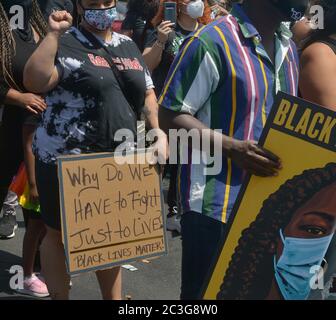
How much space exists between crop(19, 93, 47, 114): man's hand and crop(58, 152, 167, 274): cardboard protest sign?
0.89 m

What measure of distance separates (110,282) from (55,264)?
273 millimetres

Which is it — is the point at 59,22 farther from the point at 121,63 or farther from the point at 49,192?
the point at 49,192

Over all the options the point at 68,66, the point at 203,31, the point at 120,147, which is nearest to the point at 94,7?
the point at 68,66

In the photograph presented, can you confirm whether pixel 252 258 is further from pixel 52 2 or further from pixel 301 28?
pixel 52 2

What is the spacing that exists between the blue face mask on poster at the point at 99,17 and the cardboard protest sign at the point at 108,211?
582 mm

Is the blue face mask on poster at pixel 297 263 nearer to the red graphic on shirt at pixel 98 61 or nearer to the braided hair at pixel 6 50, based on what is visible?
the red graphic on shirt at pixel 98 61

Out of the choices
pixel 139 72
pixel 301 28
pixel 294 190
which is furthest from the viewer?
pixel 301 28

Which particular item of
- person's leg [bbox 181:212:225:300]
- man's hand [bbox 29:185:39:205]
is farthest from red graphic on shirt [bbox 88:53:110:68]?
man's hand [bbox 29:185:39:205]

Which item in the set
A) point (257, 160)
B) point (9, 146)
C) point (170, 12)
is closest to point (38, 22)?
point (9, 146)

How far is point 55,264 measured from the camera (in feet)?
11.3

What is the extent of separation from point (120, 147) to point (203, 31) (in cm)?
90

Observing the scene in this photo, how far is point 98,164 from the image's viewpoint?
10.2ft

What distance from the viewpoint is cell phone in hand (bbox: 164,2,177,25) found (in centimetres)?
540
